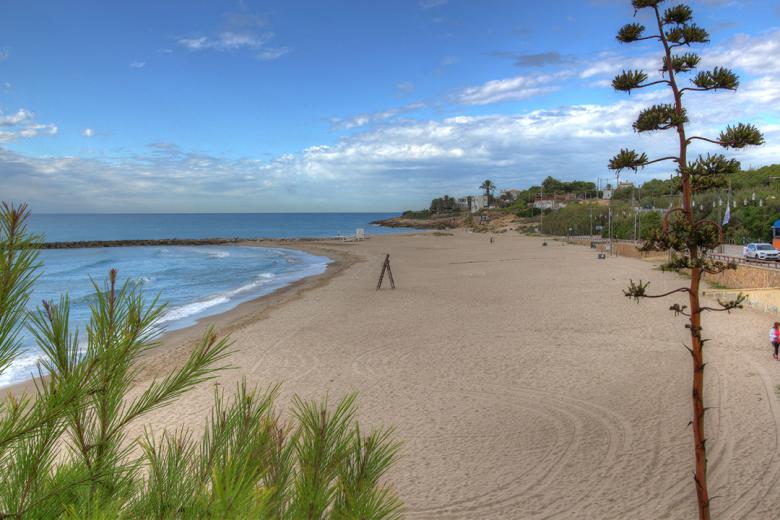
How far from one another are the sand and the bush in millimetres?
474

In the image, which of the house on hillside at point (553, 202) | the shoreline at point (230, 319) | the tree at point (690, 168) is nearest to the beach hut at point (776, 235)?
the shoreline at point (230, 319)

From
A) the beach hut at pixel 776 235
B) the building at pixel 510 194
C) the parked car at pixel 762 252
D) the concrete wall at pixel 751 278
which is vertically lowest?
the concrete wall at pixel 751 278

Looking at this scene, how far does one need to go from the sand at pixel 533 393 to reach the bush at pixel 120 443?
47 cm

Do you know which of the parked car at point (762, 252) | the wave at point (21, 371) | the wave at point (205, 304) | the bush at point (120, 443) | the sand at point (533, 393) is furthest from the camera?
the parked car at point (762, 252)

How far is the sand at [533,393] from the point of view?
21.6 ft

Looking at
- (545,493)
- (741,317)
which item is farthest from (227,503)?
(741,317)

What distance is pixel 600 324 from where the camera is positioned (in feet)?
53.3

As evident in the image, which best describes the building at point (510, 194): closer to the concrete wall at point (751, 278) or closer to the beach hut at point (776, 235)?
the beach hut at point (776, 235)

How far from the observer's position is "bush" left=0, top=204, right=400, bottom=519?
1294 mm

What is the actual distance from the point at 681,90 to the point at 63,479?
15.8ft

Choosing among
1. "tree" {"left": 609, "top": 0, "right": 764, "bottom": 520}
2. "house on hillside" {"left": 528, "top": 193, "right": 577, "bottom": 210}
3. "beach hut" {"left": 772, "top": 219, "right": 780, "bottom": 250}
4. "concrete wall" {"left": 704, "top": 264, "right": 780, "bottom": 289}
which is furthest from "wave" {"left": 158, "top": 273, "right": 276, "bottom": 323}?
"house on hillside" {"left": 528, "top": 193, "right": 577, "bottom": 210}

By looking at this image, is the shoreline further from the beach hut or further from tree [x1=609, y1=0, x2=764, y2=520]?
the beach hut

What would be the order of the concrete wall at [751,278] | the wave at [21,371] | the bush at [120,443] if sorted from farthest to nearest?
the concrete wall at [751,278] < the wave at [21,371] < the bush at [120,443]

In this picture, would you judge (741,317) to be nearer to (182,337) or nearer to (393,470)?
(393,470)
